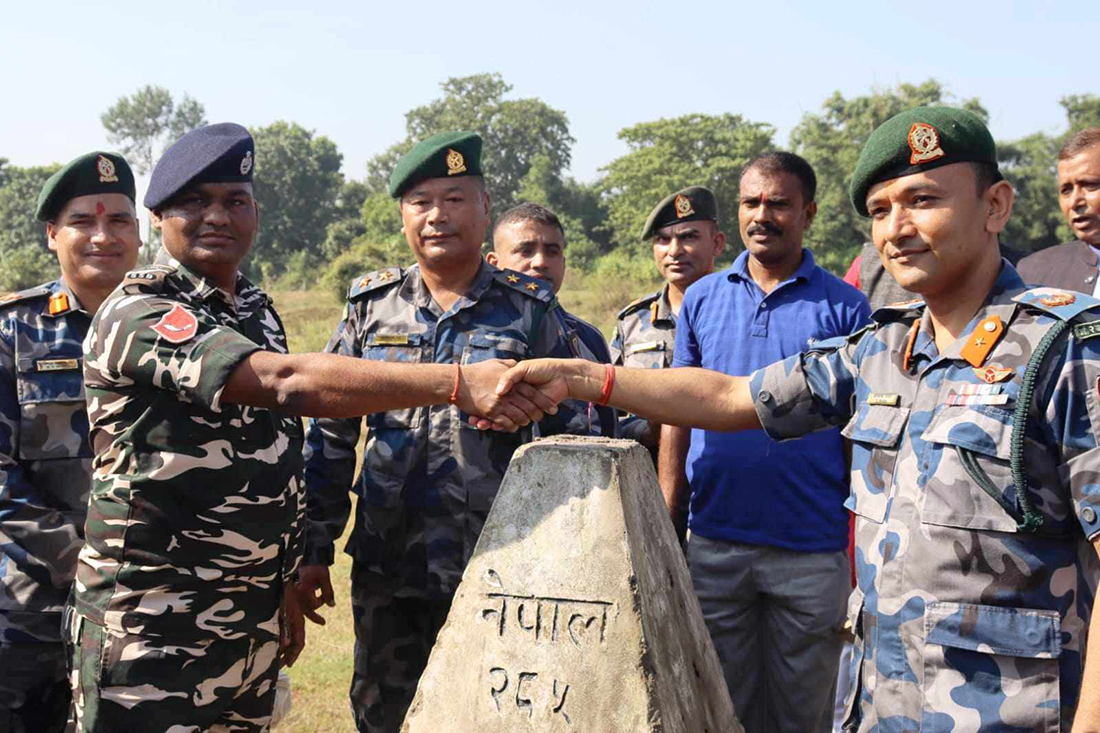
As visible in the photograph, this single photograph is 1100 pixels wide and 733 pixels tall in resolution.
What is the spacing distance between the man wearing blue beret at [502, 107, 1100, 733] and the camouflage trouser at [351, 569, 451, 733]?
1.58 metres

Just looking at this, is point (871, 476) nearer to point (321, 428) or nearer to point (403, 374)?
point (403, 374)

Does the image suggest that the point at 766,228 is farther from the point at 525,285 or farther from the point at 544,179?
the point at 544,179

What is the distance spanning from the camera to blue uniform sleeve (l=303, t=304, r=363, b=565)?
3490 millimetres

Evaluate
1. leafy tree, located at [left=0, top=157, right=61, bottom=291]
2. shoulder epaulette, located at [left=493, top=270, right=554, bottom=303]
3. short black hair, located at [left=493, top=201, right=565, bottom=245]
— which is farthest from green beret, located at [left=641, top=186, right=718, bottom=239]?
leafy tree, located at [left=0, top=157, right=61, bottom=291]

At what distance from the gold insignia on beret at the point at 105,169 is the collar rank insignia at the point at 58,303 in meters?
0.53

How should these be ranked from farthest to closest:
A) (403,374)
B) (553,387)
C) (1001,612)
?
(553,387), (403,374), (1001,612)

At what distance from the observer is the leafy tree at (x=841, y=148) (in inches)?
1380

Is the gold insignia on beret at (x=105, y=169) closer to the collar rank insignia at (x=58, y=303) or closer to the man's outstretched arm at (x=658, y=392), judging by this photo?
the collar rank insignia at (x=58, y=303)

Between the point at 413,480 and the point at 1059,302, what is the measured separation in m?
2.13

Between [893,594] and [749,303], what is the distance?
1720 millimetres

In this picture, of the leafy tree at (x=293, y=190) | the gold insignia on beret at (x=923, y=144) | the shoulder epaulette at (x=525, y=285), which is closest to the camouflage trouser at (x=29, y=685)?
the shoulder epaulette at (x=525, y=285)

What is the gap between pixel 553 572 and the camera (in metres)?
2.36

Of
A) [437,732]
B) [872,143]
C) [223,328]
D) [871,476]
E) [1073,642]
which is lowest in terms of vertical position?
[437,732]

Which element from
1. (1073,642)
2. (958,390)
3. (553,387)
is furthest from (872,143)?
(1073,642)
